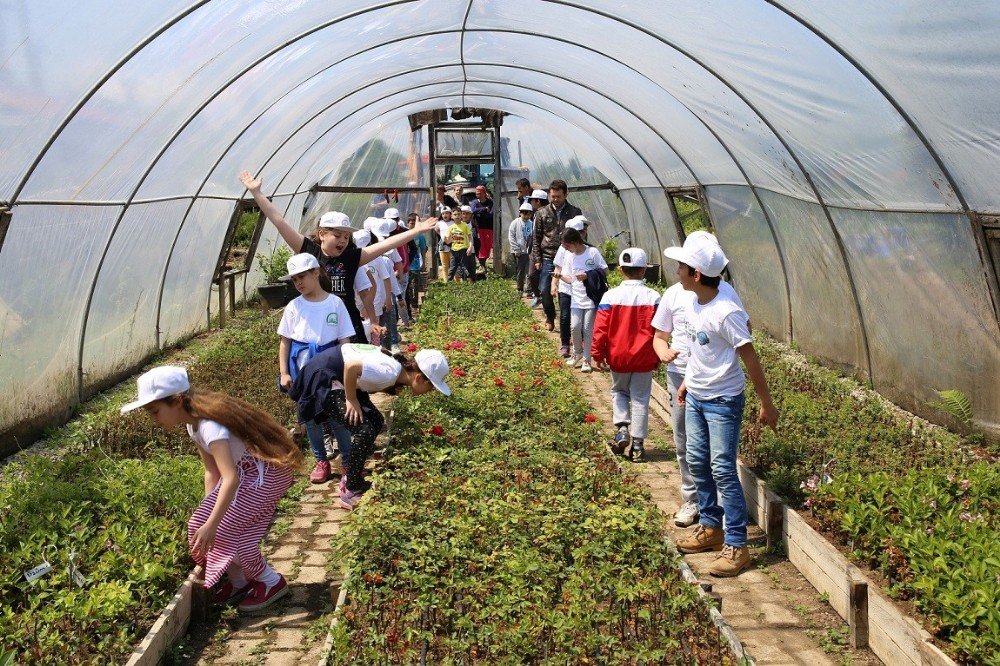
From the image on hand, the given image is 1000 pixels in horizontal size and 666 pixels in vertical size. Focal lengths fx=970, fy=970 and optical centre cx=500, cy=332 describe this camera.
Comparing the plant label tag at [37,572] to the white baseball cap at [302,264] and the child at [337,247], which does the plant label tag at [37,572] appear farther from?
the child at [337,247]

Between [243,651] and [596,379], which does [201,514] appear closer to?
[243,651]

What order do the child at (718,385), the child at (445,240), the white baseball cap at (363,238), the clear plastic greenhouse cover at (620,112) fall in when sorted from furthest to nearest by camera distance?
the child at (445,240) → the white baseball cap at (363,238) → the clear plastic greenhouse cover at (620,112) → the child at (718,385)

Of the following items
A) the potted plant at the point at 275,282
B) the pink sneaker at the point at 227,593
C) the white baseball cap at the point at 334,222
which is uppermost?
the white baseball cap at the point at 334,222

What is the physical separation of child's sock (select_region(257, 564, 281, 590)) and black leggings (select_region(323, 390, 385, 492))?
1261 millimetres

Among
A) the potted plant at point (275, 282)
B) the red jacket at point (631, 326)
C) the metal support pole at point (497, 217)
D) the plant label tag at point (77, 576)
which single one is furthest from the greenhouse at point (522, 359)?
the metal support pole at point (497, 217)

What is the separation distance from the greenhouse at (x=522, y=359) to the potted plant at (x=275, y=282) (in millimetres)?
1350

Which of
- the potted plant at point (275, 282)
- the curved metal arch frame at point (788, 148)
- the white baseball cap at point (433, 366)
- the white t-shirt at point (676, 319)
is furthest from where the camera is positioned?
the potted plant at point (275, 282)

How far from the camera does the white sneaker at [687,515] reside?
6.09m

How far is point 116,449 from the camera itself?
716cm

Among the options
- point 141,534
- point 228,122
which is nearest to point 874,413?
point 141,534

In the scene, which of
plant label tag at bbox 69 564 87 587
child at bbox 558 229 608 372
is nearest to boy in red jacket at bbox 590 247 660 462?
child at bbox 558 229 608 372

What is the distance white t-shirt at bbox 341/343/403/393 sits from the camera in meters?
5.83

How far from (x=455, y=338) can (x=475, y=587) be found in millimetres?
6411

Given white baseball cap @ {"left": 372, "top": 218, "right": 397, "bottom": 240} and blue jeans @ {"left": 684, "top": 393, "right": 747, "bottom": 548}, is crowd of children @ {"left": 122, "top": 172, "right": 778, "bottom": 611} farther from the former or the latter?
white baseball cap @ {"left": 372, "top": 218, "right": 397, "bottom": 240}
